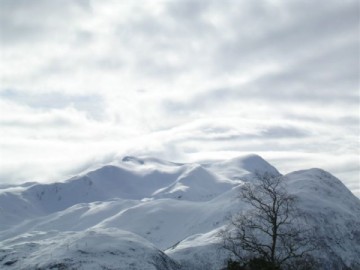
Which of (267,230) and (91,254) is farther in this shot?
(91,254)

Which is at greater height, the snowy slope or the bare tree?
the bare tree

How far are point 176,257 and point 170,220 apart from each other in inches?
3839

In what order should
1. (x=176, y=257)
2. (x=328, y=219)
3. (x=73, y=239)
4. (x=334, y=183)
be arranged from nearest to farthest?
(x=73, y=239) < (x=176, y=257) < (x=328, y=219) < (x=334, y=183)

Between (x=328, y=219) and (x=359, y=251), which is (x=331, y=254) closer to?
(x=359, y=251)

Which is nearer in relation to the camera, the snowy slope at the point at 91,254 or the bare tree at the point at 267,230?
the bare tree at the point at 267,230

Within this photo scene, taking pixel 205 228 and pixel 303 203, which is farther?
pixel 205 228

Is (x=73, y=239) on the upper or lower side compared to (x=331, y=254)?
upper

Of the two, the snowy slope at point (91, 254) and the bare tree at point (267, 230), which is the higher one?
the bare tree at point (267, 230)

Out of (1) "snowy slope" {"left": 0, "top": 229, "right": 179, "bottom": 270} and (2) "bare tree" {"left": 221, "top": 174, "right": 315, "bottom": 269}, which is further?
(1) "snowy slope" {"left": 0, "top": 229, "right": 179, "bottom": 270}

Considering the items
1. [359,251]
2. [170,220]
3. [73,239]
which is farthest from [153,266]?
[170,220]

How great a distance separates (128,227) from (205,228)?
6647 centimetres

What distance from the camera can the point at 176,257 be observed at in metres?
91.6

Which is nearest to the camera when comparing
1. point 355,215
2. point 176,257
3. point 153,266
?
point 153,266

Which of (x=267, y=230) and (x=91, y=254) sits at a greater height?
(x=267, y=230)
